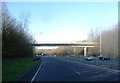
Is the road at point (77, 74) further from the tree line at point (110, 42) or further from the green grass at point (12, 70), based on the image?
the tree line at point (110, 42)

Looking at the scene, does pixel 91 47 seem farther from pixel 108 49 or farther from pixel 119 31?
pixel 119 31

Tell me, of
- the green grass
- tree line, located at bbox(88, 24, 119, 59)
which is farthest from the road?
tree line, located at bbox(88, 24, 119, 59)

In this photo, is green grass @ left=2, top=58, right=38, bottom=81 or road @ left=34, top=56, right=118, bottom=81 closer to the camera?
road @ left=34, top=56, right=118, bottom=81

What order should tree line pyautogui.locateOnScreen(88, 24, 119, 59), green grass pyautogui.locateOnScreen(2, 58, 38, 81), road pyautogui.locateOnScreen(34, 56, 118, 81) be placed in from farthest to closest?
tree line pyautogui.locateOnScreen(88, 24, 119, 59)
green grass pyautogui.locateOnScreen(2, 58, 38, 81)
road pyautogui.locateOnScreen(34, 56, 118, 81)

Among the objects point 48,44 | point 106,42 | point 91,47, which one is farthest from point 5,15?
point 91,47

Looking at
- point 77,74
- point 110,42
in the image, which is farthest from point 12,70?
point 110,42

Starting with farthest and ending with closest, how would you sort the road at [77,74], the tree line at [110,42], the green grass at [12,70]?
the tree line at [110,42] → the green grass at [12,70] → the road at [77,74]

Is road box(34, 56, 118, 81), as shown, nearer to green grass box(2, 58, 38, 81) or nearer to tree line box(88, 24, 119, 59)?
green grass box(2, 58, 38, 81)

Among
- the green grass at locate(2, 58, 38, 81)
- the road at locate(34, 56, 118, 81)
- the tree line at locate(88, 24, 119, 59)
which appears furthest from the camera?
the tree line at locate(88, 24, 119, 59)

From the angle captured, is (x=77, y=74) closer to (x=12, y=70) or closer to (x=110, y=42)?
(x=12, y=70)

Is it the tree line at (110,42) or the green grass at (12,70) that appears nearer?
the green grass at (12,70)

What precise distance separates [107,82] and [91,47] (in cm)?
12724

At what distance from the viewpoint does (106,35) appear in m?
102

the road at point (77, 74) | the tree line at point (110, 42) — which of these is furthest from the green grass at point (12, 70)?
the tree line at point (110, 42)
